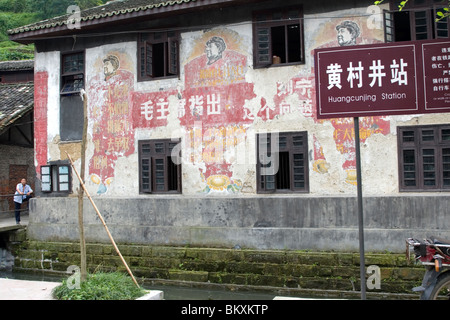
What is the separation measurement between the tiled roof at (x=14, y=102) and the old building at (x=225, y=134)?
2.12 metres

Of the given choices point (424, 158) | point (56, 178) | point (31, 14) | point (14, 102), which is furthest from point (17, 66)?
point (31, 14)

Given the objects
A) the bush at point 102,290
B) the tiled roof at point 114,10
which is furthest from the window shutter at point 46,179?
the bush at point 102,290

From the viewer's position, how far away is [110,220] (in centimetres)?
1270

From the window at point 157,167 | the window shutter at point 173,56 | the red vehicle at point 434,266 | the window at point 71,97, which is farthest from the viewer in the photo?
the window at point 71,97

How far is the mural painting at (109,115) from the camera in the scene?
12.8 metres

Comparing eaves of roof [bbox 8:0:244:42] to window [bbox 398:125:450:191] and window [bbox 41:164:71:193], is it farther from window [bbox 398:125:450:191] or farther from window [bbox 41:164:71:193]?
window [bbox 398:125:450:191]

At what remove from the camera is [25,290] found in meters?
8.05

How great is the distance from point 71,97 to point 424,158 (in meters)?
9.30

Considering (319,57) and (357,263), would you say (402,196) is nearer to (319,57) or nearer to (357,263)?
(357,263)

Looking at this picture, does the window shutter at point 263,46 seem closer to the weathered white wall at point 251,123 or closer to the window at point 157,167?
the weathered white wall at point 251,123

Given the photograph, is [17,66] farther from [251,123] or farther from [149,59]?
[251,123]

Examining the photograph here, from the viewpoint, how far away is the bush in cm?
703

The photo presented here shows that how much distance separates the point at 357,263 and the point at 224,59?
5.69 metres

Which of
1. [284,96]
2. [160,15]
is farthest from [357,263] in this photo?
[160,15]
